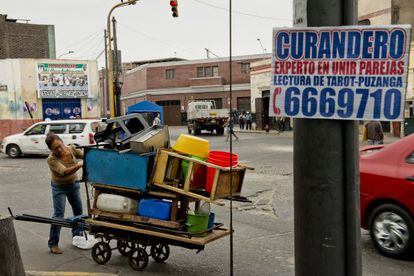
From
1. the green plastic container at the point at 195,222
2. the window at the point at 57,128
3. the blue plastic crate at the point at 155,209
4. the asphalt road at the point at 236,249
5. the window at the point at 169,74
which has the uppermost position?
the window at the point at 169,74

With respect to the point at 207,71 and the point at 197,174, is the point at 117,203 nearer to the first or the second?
the point at 197,174

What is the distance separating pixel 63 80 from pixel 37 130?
1010 cm

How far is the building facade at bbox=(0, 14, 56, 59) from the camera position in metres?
37.7

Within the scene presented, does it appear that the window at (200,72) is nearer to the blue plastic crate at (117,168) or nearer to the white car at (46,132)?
the white car at (46,132)

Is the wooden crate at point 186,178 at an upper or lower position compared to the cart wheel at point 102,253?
upper

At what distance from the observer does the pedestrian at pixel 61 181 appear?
6047mm

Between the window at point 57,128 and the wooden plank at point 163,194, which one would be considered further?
the window at point 57,128

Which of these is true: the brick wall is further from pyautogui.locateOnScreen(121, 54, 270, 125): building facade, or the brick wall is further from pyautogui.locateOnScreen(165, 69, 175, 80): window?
pyautogui.locateOnScreen(165, 69, 175, 80): window

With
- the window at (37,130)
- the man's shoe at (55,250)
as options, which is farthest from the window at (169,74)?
the man's shoe at (55,250)

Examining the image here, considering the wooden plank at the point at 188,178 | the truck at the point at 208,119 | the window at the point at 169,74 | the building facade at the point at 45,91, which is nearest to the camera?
the wooden plank at the point at 188,178

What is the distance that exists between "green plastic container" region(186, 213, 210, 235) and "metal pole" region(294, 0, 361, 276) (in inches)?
107

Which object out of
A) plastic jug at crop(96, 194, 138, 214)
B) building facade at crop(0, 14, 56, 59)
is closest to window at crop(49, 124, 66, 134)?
plastic jug at crop(96, 194, 138, 214)

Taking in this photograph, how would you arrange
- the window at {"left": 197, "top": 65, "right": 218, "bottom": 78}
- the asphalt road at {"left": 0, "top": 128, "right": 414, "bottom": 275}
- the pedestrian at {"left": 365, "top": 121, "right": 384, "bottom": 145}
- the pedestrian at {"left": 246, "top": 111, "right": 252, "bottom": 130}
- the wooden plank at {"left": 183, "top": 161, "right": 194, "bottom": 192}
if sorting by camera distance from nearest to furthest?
the wooden plank at {"left": 183, "top": 161, "right": 194, "bottom": 192} < the asphalt road at {"left": 0, "top": 128, "right": 414, "bottom": 275} < the pedestrian at {"left": 365, "top": 121, "right": 384, "bottom": 145} < the pedestrian at {"left": 246, "top": 111, "right": 252, "bottom": 130} < the window at {"left": 197, "top": 65, "right": 218, "bottom": 78}

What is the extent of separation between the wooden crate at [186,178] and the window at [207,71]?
2118 inches
